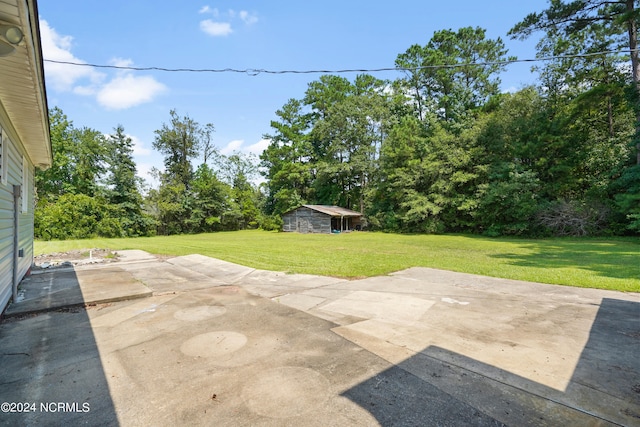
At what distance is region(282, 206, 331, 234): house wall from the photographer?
28.2m

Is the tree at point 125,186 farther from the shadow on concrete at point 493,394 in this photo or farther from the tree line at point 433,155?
the shadow on concrete at point 493,394

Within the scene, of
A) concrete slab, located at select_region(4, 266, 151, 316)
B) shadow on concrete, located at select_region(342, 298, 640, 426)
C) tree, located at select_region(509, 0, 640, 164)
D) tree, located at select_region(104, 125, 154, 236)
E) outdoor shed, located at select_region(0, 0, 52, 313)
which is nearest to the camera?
shadow on concrete, located at select_region(342, 298, 640, 426)

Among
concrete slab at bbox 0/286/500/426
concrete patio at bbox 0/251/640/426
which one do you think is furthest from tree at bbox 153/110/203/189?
concrete slab at bbox 0/286/500/426

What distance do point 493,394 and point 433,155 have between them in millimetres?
25612

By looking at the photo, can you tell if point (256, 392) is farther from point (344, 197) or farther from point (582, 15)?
point (344, 197)

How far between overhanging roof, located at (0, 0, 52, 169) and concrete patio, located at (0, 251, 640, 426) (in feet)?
9.39

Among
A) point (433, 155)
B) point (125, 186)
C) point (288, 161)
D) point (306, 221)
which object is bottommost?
point (306, 221)

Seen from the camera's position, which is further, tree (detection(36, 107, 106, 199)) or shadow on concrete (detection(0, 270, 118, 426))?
tree (detection(36, 107, 106, 199))

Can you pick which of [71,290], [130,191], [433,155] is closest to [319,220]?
[433,155]

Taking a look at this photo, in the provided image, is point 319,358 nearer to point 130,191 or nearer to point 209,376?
point 209,376

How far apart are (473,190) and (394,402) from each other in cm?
2535

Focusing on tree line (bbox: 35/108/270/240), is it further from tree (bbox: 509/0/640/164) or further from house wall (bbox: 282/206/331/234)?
tree (bbox: 509/0/640/164)

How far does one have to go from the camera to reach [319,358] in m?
2.84

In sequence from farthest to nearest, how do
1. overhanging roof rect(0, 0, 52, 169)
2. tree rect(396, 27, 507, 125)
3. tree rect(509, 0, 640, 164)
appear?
tree rect(396, 27, 507, 125) → tree rect(509, 0, 640, 164) → overhanging roof rect(0, 0, 52, 169)
